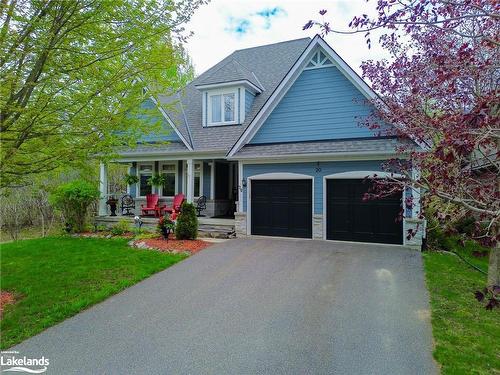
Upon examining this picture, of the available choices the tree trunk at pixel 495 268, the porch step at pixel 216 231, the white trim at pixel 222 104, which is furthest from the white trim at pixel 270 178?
the tree trunk at pixel 495 268

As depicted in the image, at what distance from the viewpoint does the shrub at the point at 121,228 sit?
41.7 feet

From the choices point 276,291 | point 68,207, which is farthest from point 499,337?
point 68,207

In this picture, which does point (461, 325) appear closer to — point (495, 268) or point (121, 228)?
point (495, 268)

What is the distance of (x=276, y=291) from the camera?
645cm

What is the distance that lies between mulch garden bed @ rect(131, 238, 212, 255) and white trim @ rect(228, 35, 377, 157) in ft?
11.6

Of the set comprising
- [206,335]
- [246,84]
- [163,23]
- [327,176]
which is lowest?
[206,335]

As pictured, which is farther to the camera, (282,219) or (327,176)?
(282,219)

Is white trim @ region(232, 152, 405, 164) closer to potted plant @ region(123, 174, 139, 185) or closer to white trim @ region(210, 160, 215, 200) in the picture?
white trim @ region(210, 160, 215, 200)

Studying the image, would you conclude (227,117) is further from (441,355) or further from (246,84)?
(441,355)

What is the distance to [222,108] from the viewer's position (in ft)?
47.2

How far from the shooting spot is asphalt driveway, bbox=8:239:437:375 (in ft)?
13.2

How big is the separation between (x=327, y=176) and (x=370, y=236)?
2.38m

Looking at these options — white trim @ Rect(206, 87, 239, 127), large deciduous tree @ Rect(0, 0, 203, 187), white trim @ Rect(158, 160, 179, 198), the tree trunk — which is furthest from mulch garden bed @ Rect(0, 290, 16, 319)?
white trim @ Rect(206, 87, 239, 127)

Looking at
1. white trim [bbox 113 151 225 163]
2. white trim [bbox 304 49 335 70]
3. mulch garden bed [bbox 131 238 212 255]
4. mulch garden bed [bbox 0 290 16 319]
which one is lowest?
mulch garden bed [bbox 0 290 16 319]
